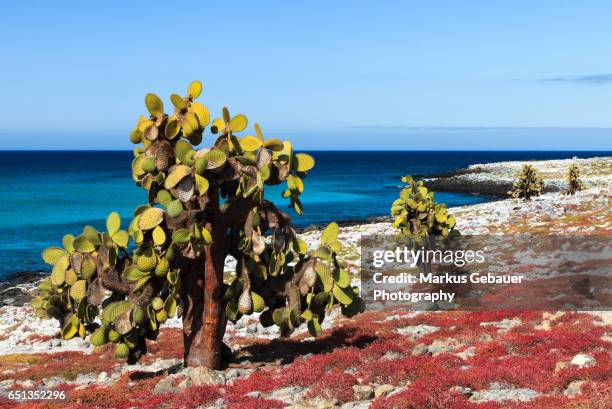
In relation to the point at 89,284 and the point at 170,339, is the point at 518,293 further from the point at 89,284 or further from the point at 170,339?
the point at 89,284

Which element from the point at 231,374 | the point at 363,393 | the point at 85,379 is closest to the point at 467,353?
the point at 363,393

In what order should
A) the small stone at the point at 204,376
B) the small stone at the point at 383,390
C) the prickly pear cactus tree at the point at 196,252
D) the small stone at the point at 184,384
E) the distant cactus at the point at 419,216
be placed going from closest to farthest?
the small stone at the point at 383,390 < the prickly pear cactus tree at the point at 196,252 < the small stone at the point at 184,384 < the small stone at the point at 204,376 < the distant cactus at the point at 419,216

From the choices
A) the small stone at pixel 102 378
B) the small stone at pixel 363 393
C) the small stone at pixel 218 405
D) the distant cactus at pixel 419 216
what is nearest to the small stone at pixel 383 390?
the small stone at pixel 363 393

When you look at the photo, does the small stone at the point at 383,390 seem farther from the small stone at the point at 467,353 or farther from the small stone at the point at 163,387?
the small stone at the point at 163,387

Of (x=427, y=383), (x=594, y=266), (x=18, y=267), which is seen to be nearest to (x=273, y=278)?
(x=427, y=383)

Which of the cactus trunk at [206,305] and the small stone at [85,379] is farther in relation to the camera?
the small stone at [85,379]

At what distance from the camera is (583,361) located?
11648 mm

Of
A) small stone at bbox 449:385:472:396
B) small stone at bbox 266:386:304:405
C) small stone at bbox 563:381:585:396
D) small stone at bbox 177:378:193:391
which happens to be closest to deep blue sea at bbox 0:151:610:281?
small stone at bbox 177:378:193:391

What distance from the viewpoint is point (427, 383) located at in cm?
1149

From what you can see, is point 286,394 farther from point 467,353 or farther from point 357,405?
point 467,353

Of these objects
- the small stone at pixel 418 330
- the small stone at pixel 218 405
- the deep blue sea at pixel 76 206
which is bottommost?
the deep blue sea at pixel 76 206

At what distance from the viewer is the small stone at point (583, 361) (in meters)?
11.6

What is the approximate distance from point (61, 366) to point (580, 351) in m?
15.2

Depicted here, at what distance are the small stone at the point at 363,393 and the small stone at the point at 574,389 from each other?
11.6 ft
